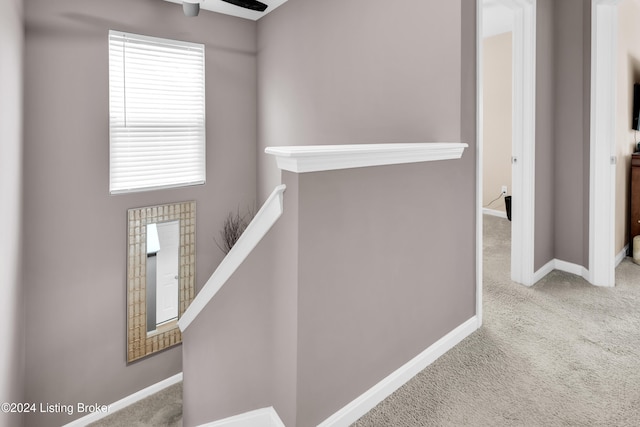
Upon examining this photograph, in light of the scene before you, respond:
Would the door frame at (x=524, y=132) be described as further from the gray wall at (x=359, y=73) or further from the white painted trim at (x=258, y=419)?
the white painted trim at (x=258, y=419)

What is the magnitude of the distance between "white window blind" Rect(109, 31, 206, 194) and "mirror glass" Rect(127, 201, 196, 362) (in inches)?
12.3

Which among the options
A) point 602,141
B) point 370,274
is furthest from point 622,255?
point 370,274

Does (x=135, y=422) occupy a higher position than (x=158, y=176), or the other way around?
(x=158, y=176)

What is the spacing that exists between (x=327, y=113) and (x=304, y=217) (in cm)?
193

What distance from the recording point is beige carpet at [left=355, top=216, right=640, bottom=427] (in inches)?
60.7

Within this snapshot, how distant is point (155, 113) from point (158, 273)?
1512 mm

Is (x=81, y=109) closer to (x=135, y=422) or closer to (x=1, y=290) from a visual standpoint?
(x=1, y=290)

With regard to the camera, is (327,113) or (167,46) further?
(167,46)

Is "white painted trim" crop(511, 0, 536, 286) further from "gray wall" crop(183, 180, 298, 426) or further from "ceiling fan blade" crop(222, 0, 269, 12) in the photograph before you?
"gray wall" crop(183, 180, 298, 426)

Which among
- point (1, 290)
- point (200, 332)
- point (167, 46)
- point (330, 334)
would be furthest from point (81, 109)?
point (330, 334)

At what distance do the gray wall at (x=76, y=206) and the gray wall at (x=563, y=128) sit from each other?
118 inches

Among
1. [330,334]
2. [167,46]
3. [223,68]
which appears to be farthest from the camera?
[223,68]

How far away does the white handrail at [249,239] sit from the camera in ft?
4.39

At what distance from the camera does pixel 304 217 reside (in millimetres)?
1296
